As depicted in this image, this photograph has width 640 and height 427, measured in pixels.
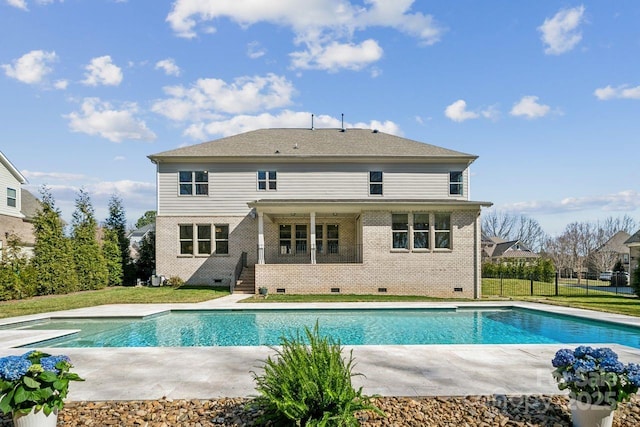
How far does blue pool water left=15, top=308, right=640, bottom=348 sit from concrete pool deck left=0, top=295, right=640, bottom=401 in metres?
1.95

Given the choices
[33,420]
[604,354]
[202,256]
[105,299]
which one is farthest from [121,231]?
[604,354]

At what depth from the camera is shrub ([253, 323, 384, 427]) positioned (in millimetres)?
3543

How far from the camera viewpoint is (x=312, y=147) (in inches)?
898

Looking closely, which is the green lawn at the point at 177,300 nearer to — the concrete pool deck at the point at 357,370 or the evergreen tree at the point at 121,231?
the evergreen tree at the point at 121,231

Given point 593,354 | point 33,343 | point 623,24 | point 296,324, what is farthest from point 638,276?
point 33,343

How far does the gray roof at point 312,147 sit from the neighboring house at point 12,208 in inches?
385

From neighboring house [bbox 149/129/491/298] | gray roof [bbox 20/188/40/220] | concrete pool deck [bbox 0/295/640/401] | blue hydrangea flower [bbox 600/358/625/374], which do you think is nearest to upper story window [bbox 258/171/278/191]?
neighboring house [bbox 149/129/491/298]

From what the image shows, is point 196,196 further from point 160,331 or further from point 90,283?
point 160,331

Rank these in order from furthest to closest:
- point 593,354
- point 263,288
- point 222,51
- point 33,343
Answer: point 263,288, point 222,51, point 33,343, point 593,354

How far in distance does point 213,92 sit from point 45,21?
864 centimetres

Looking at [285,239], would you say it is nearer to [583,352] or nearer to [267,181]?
[267,181]

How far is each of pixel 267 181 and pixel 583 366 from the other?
18924mm

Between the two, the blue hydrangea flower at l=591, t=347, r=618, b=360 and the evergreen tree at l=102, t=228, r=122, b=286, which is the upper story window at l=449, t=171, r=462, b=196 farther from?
the evergreen tree at l=102, t=228, r=122, b=286

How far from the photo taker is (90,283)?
20719mm
